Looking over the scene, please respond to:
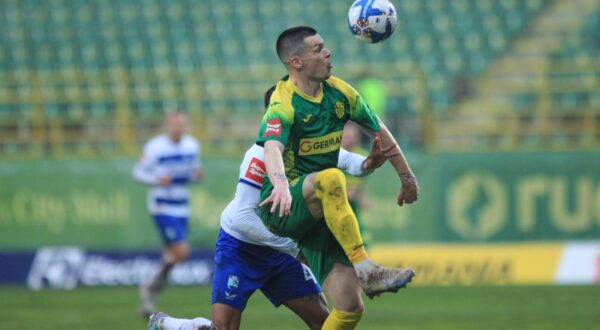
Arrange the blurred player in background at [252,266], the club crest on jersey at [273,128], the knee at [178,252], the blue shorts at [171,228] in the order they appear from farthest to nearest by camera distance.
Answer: the blue shorts at [171,228] < the knee at [178,252] < the blurred player in background at [252,266] < the club crest on jersey at [273,128]

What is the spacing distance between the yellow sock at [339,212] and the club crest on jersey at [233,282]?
95 centimetres

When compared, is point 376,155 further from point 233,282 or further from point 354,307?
point 233,282

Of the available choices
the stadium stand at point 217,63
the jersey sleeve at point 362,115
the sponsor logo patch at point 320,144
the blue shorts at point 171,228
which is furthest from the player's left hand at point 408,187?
the stadium stand at point 217,63

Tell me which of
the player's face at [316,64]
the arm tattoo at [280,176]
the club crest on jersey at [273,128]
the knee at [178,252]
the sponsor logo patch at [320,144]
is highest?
the player's face at [316,64]

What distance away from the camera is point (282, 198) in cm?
736

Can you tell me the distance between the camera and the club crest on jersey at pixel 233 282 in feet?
27.1

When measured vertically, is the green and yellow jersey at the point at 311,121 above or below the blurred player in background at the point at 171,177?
above

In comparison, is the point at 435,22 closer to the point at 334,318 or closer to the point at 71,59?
the point at 71,59

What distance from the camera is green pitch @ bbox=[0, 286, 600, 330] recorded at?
12688mm

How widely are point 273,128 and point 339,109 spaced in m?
0.58

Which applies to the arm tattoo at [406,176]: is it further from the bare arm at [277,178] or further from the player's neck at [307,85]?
the bare arm at [277,178]

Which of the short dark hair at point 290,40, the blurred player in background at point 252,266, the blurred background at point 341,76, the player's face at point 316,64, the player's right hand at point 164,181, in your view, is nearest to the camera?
the player's face at point 316,64

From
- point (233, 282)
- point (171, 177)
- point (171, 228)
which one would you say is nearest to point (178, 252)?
point (171, 228)

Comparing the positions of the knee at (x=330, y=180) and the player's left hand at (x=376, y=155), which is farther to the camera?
the player's left hand at (x=376, y=155)
